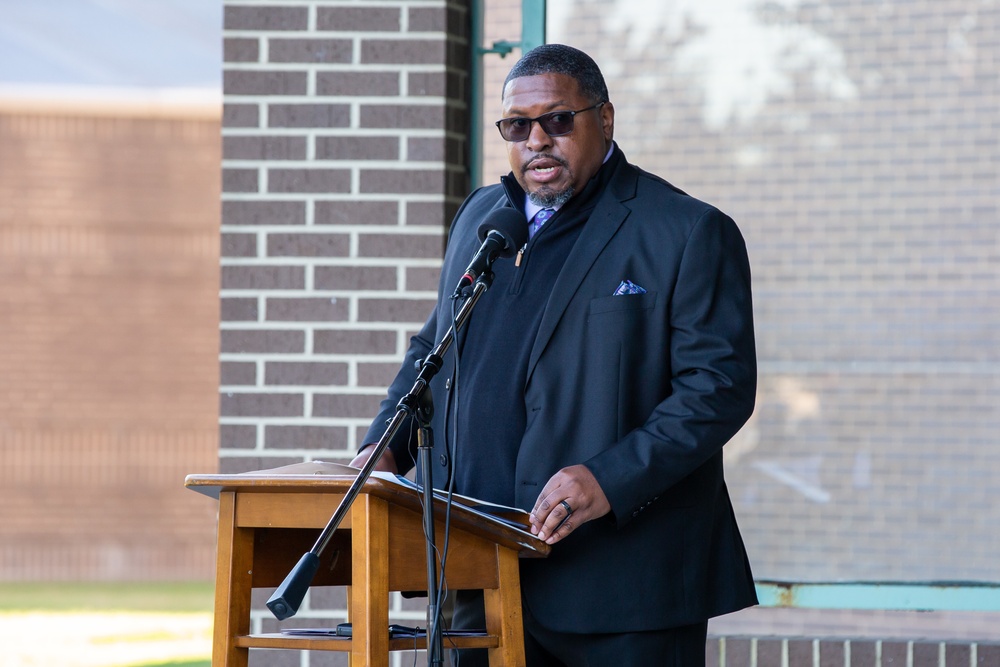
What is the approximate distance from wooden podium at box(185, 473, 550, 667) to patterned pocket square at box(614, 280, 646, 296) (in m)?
0.62

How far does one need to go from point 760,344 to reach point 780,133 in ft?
2.33

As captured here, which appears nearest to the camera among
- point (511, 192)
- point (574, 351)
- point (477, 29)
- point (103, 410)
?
point (574, 351)

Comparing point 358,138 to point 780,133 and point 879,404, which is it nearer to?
point 780,133

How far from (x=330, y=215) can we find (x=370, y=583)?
2245mm

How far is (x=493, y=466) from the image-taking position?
312 cm

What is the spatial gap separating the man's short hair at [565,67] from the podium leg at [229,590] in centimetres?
119

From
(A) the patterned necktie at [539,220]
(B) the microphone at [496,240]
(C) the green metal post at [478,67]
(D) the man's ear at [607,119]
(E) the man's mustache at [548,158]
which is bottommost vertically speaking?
(B) the microphone at [496,240]

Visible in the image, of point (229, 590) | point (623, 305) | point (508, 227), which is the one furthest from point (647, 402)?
point (229, 590)

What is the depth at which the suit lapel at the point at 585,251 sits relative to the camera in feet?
10.1

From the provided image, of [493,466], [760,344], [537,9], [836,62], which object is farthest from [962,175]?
[493,466]

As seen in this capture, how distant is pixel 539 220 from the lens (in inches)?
130

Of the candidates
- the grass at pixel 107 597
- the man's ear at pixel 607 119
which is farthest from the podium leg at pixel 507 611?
the grass at pixel 107 597

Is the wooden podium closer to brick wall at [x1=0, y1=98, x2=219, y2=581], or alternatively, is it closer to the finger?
the finger

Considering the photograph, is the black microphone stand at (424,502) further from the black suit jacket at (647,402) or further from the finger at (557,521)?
the black suit jacket at (647,402)
